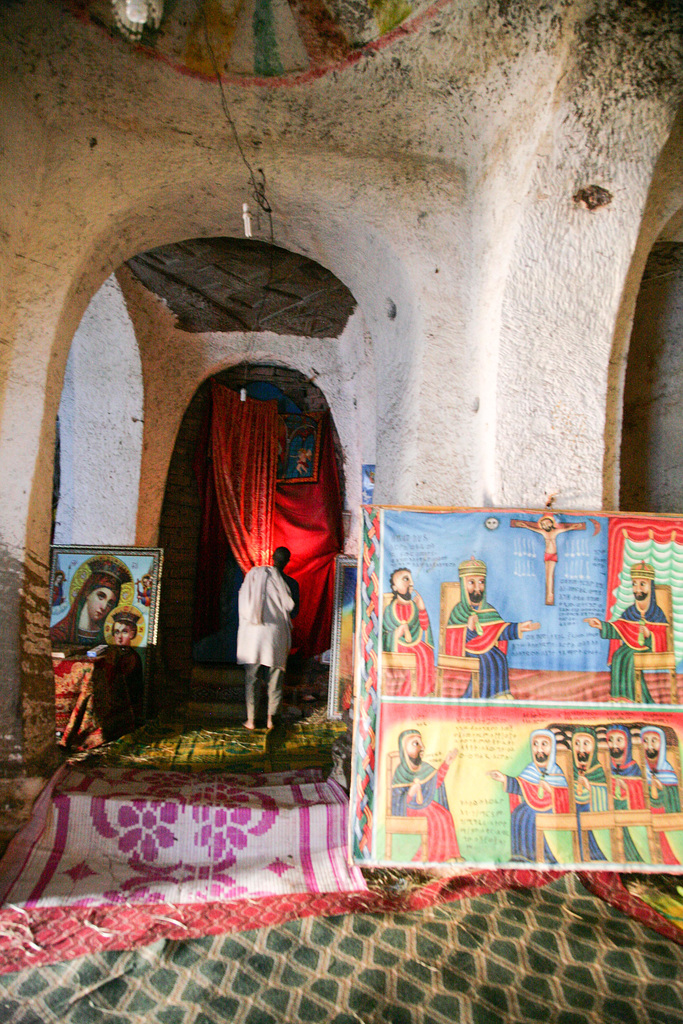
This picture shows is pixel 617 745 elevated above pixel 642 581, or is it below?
below

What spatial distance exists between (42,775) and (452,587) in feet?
6.42

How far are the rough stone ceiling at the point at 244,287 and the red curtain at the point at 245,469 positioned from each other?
2.51 ft

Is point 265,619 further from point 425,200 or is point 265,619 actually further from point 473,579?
point 425,200

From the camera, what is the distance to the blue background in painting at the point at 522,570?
2.23m

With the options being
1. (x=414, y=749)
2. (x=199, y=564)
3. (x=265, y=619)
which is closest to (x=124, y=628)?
(x=265, y=619)

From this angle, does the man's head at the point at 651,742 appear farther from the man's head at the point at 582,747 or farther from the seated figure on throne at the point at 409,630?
the seated figure on throne at the point at 409,630

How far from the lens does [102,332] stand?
5.14 meters

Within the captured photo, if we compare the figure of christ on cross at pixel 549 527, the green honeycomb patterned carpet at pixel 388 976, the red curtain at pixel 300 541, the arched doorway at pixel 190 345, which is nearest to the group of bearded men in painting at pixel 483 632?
the figure of christ on cross at pixel 549 527

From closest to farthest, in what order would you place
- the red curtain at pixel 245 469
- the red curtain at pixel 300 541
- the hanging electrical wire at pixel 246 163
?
the hanging electrical wire at pixel 246 163, the red curtain at pixel 245 469, the red curtain at pixel 300 541

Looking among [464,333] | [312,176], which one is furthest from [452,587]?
[312,176]

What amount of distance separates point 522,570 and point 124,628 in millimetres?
3213

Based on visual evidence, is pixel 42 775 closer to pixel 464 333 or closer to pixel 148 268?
pixel 464 333

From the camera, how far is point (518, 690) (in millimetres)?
2199

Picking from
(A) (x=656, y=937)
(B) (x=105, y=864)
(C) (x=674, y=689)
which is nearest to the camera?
(A) (x=656, y=937)
